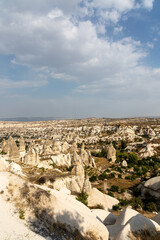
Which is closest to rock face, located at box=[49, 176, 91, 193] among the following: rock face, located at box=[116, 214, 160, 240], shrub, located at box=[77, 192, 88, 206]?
shrub, located at box=[77, 192, 88, 206]

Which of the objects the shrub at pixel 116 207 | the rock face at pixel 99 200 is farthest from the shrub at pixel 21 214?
Answer: the shrub at pixel 116 207

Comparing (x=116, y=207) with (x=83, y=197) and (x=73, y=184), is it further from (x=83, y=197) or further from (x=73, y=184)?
(x=73, y=184)

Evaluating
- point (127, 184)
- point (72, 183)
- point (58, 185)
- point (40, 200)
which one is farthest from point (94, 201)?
point (127, 184)

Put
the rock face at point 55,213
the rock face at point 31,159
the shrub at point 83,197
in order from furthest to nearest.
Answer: the rock face at point 31,159, the shrub at point 83,197, the rock face at point 55,213

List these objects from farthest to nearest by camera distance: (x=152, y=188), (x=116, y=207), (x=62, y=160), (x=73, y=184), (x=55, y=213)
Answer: (x=62, y=160) < (x=152, y=188) < (x=73, y=184) < (x=116, y=207) < (x=55, y=213)

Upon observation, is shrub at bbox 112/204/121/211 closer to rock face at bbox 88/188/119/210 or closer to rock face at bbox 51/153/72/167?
rock face at bbox 88/188/119/210

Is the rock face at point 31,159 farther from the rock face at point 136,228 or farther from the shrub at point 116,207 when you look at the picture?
the rock face at point 136,228

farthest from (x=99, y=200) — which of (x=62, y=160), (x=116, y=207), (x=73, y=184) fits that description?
(x=62, y=160)

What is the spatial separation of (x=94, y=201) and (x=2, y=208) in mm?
13339

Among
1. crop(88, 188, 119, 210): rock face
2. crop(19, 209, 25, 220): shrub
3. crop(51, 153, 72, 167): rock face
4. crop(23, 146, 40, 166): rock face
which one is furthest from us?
crop(51, 153, 72, 167): rock face

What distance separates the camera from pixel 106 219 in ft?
42.6

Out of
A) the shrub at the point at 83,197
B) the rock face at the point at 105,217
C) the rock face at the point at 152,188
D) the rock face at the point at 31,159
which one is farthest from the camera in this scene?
the rock face at the point at 31,159

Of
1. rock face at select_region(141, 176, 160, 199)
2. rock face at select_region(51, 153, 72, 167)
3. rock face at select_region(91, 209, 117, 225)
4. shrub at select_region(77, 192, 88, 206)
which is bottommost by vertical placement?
rock face at select_region(141, 176, 160, 199)

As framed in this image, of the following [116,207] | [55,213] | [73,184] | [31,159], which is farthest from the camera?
[31,159]
